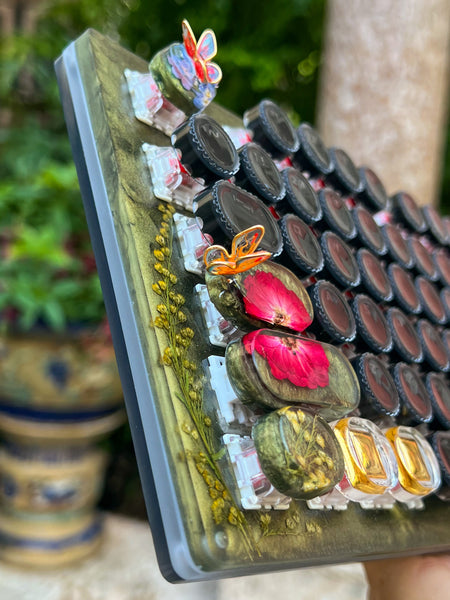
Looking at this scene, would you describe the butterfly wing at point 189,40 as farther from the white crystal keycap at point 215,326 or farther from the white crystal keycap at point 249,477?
the white crystal keycap at point 249,477

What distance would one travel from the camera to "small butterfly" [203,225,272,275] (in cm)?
37

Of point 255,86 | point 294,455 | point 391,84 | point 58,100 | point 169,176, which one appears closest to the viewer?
point 294,455

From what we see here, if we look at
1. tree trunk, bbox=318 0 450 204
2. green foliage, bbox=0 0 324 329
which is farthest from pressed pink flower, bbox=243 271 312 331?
tree trunk, bbox=318 0 450 204

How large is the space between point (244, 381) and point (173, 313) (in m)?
0.08

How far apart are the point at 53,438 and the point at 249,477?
1021 mm

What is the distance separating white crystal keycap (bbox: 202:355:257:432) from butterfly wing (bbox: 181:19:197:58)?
0.93ft

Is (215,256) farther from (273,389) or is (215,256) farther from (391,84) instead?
(391,84)

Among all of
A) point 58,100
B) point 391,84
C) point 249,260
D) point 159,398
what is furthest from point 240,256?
point 58,100

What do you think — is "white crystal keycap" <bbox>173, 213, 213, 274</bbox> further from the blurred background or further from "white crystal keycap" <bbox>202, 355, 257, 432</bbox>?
the blurred background

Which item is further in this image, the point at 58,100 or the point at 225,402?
the point at 58,100

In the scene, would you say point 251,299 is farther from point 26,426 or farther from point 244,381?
point 26,426

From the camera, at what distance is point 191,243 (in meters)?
0.44

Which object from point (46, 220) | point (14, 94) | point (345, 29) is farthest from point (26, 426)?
point (345, 29)

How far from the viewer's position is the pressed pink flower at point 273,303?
1.26 ft
